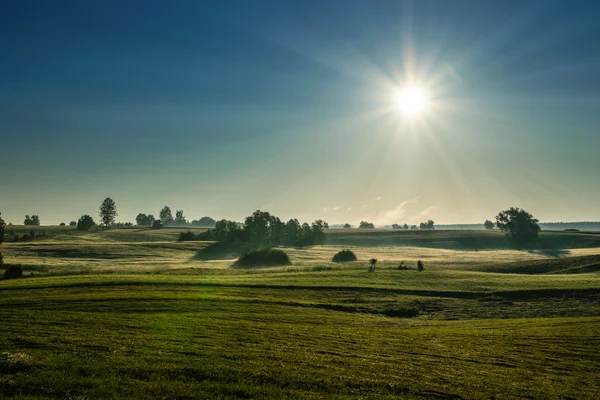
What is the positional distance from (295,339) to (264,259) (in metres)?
74.0

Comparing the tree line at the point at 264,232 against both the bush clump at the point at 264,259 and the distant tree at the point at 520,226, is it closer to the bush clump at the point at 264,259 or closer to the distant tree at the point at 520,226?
the bush clump at the point at 264,259

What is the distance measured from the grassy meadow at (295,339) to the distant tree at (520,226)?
110 metres

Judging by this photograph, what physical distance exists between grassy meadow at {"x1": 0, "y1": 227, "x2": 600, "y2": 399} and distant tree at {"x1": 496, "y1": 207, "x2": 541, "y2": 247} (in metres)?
110

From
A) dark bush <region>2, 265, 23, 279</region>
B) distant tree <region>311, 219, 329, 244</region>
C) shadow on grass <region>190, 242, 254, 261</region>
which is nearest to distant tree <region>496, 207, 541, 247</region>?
distant tree <region>311, 219, 329, 244</region>

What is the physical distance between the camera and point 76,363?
14719 millimetres

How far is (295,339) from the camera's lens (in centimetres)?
2186

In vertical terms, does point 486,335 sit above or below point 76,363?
below

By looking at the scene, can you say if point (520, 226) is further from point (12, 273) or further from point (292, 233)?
point (12, 273)

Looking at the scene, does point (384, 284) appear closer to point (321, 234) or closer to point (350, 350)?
point (350, 350)

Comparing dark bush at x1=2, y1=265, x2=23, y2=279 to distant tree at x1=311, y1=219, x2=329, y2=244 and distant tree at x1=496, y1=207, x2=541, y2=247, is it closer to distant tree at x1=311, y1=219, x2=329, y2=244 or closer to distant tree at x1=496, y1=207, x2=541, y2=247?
distant tree at x1=311, y1=219, x2=329, y2=244

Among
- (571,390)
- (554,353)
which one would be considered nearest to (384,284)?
(554,353)

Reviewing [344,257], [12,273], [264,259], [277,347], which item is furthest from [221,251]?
[277,347]

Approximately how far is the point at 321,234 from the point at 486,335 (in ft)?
505

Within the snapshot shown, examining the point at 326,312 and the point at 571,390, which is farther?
the point at 326,312
